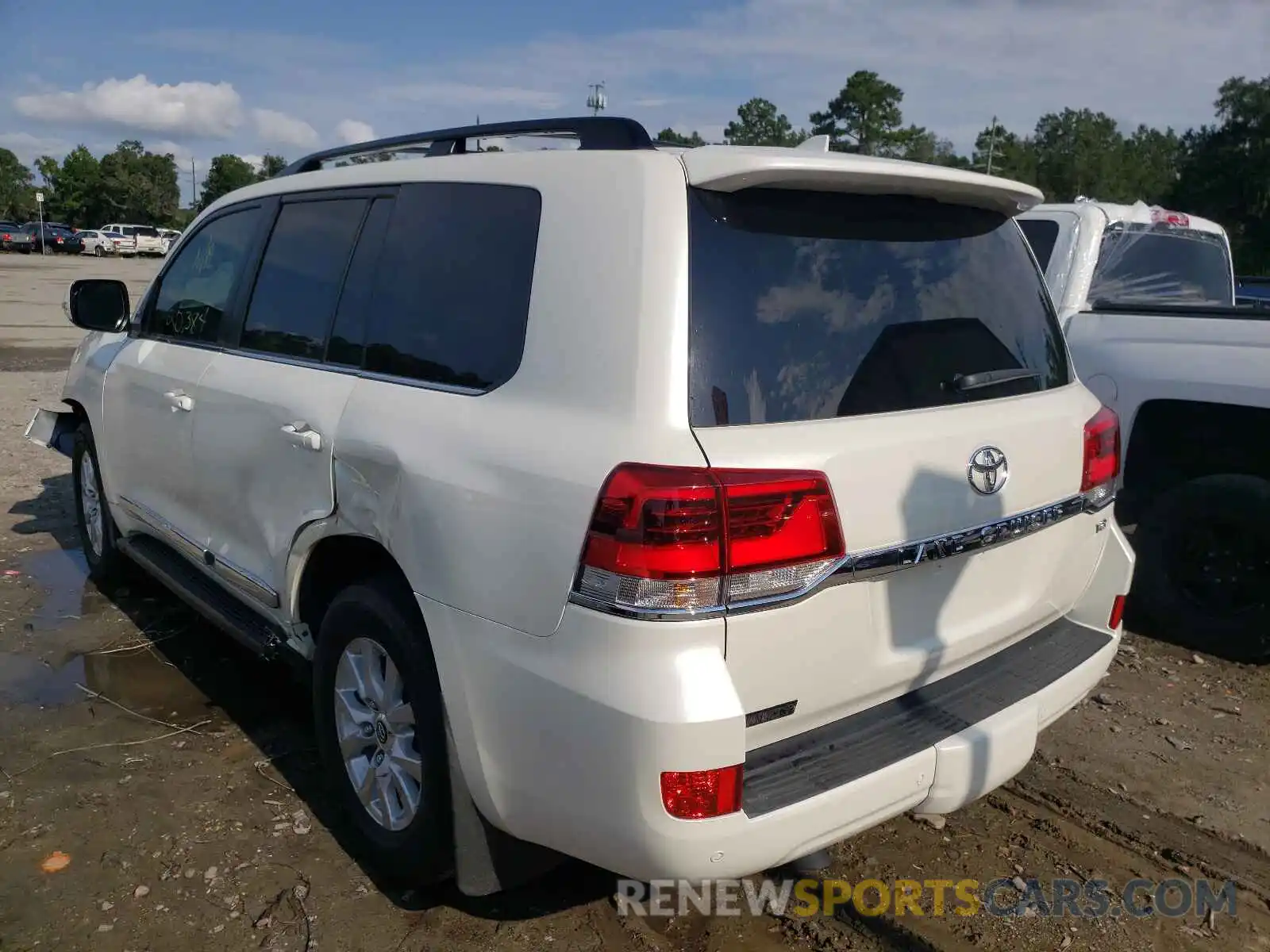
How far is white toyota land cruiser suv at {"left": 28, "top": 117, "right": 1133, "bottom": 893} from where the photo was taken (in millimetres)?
2113

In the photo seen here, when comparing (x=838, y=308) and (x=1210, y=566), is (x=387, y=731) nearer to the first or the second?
(x=838, y=308)

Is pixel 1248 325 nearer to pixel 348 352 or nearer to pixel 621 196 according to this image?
pixel 621 196

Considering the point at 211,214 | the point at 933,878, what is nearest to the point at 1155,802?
the point at 933,878

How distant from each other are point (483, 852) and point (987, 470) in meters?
1.55

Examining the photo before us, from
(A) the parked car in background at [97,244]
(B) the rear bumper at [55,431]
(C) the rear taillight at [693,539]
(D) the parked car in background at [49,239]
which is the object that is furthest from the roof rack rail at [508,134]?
(D) the parked car in background at [49,239]

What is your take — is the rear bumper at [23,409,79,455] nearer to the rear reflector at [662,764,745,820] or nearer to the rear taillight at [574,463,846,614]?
the rear taillight at [574,463,846,614]

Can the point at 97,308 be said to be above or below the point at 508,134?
below

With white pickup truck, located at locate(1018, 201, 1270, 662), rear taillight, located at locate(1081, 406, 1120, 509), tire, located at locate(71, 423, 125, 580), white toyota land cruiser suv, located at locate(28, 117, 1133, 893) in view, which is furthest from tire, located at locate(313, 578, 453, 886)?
white pickup truck, located at locate(1018, 201, 1270, 662)

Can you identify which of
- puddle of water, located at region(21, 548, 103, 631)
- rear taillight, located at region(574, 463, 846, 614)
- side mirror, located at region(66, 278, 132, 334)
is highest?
side mirror, located at region(66, 278, 132, 334)

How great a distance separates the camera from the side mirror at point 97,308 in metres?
4.76

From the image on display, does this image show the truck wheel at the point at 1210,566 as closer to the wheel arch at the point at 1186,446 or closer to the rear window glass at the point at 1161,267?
the wheel arch at the point at 1186,446

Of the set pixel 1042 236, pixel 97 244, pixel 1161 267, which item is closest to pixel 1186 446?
pixel 1042 236

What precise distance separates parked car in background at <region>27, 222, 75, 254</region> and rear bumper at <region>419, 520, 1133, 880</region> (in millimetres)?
60863

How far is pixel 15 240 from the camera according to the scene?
176ft
